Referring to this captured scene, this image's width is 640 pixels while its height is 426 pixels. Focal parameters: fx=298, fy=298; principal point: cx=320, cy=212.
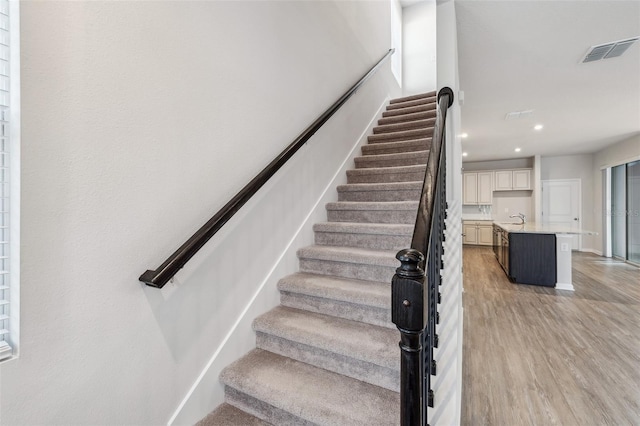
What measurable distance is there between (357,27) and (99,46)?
9.90 ft

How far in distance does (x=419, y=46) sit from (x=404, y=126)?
145 inches

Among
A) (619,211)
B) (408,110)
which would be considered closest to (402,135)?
(408,110)

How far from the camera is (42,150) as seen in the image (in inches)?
36.5

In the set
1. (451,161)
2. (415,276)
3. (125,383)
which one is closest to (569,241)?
(451,161)

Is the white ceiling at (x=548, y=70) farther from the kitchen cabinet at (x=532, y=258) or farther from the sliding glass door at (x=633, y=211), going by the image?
A: the kitchen cabinet at (x=532, y=258)

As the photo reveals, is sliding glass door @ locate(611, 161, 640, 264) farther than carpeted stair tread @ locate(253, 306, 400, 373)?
Yes

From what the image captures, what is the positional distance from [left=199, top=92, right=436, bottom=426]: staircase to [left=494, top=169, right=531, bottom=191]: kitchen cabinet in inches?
312

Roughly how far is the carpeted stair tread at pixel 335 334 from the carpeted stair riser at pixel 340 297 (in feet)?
0.13

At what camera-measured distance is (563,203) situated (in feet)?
28.5

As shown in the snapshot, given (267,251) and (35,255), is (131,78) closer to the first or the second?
(35,255)

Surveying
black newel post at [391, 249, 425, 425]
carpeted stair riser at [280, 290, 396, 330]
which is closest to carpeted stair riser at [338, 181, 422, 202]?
carpeted stair riser at [280, 290, 396, 330]

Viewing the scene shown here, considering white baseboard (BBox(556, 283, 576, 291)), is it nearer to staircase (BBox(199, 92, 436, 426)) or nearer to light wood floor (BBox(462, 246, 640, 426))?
light wood floor (BBox(462, 246, 640, 426))

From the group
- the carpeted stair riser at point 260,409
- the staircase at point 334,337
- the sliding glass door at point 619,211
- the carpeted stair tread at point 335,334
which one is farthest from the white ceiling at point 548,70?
the carpeted stair riser at point 260,409

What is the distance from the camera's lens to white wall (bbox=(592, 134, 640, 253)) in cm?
677
